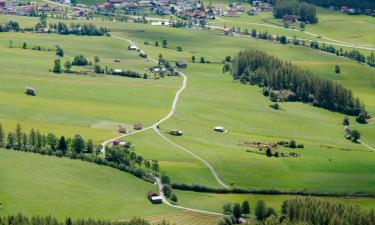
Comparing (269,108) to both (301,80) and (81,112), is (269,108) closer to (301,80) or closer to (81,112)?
(301,80)

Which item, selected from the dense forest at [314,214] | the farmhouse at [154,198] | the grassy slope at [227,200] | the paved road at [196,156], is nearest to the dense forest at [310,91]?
the paved road at [196,156]

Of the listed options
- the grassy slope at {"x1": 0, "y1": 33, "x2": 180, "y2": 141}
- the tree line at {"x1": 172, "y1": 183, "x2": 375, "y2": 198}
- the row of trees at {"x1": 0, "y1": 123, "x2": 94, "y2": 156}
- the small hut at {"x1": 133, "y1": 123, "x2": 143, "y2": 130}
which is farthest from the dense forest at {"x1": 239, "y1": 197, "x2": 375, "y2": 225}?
the small hut at {"x1": 133, "y1": 123, "x2": 143, "y2": 130}

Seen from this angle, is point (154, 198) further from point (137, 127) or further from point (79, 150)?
point (137, 127)

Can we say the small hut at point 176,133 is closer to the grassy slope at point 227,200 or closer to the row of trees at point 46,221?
the grassy slope at point 227,200

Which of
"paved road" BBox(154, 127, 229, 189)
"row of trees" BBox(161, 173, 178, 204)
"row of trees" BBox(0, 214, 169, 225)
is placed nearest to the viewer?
"row of trees" BBox(0, 214, 169, 225)

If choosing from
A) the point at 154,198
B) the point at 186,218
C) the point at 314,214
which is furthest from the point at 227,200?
the point at 314,214

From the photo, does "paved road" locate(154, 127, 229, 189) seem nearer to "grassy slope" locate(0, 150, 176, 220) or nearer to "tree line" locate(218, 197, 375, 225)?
"grassy slope" locate(0, 150, 176, 220)
